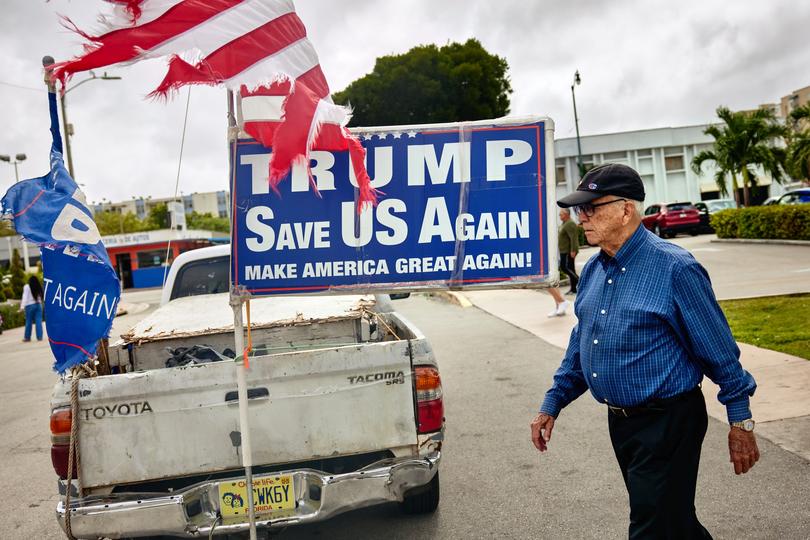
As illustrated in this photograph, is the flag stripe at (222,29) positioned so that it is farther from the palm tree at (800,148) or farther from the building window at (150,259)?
the building window at (150,259)

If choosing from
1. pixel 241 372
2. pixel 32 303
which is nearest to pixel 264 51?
pixel 241 372

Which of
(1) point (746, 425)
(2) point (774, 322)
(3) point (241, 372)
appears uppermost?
(3) point (241, 372)

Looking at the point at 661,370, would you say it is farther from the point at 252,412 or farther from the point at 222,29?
the point at 222,29

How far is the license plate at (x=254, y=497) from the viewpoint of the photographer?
347 centimetres

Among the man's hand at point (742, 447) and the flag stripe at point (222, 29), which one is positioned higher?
the flag stripe at point (222, 29)

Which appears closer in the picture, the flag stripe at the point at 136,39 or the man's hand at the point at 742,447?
the man's hand at the point at 742,447

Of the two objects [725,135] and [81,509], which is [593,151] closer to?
[725,135]

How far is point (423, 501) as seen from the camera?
14.2 ft

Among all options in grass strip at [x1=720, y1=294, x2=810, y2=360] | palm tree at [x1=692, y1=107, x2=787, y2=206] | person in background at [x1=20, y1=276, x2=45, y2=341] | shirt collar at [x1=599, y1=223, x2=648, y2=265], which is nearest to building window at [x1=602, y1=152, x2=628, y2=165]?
palm tree at [x1=692, y1=107, x2=787, y2=206]

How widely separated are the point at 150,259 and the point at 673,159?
137ft

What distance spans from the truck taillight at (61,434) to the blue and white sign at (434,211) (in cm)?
154

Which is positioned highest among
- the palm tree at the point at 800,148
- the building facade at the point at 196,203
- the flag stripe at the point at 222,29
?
the building facade at the point at 196,203

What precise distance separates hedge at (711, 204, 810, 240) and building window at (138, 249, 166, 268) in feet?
145

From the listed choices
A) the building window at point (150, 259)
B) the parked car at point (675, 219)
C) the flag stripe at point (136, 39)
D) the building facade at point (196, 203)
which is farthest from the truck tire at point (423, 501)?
the building facade at point (196, 203)
